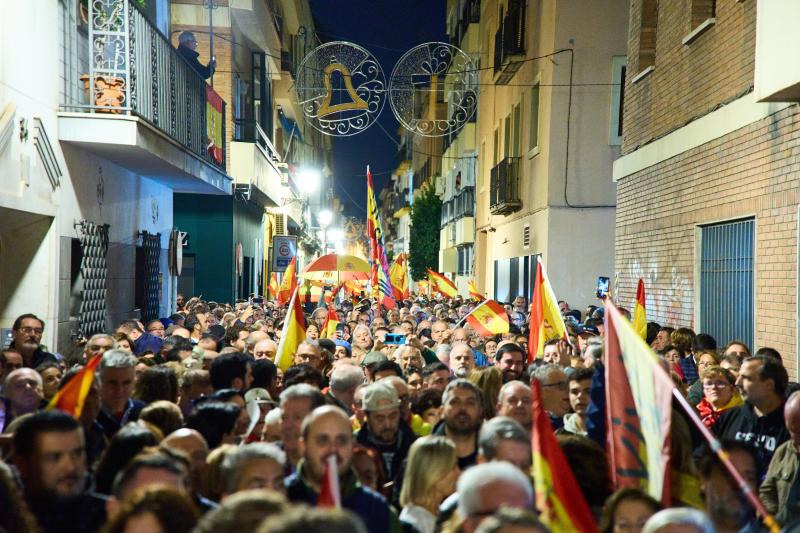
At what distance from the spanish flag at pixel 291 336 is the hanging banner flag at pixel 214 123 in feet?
32.9

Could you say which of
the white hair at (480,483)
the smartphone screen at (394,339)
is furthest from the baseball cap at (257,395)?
the smartphone screen at (394,339)

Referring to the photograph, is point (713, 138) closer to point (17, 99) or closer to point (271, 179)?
point (17, 99)

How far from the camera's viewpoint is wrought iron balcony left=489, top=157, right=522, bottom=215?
28.2m

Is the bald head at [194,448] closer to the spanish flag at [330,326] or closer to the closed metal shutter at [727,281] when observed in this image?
the closed metal shutter at [727,281]

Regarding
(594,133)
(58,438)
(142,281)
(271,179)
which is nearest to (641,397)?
(58,438)

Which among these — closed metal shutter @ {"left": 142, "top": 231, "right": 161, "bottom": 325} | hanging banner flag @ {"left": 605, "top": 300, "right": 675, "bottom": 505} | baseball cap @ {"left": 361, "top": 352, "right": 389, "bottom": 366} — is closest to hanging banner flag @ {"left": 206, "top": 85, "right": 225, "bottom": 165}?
closed metal shutter @ {"left": 142, "top": 231, "right": 161, "bottom": 325}

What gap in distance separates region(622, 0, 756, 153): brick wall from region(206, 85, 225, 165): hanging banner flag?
7.96 metres

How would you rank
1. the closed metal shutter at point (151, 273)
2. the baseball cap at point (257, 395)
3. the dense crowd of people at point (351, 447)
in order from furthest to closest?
the closed metal shutter at point (151, 273)
the baseball cap at point (257, 395)
the dense crowd of people at point (351, 447)

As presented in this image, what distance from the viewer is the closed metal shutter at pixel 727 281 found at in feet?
40.8

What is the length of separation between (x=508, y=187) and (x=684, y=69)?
1397 cm

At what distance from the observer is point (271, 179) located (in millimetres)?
35406

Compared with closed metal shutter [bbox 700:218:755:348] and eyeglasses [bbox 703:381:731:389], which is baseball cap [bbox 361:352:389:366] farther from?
closed metal shutter [bbox 700:218:755:348]

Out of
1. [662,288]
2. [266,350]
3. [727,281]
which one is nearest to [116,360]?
[266,350]

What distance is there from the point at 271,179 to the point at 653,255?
816 inches
